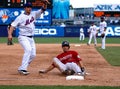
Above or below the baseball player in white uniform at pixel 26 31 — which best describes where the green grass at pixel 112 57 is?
below

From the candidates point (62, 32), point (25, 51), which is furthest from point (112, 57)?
point (62, 32)

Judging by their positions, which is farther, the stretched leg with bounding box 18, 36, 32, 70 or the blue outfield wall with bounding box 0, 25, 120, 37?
the blue outfield wall with bounding box 0, 25, 120, 37

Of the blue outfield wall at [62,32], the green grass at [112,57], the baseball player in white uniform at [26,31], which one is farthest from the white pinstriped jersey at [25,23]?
the blue outfield wall at [62,32]

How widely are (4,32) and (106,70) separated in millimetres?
33569

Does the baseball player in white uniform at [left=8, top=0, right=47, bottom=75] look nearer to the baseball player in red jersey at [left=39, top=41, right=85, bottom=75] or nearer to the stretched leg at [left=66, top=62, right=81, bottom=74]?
the baseball player in red jersey at [left=39, top=41, right=85, bottom=75]

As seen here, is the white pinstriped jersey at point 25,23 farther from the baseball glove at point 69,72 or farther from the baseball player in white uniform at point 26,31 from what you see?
the baseball glove at point 69,72

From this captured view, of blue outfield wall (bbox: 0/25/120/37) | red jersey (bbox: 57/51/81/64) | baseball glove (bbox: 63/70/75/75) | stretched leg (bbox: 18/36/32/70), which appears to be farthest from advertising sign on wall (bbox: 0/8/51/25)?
baseball glove (bbox: 63/70/75/75)

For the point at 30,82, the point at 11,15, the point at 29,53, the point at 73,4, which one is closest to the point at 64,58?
the point at 29,53

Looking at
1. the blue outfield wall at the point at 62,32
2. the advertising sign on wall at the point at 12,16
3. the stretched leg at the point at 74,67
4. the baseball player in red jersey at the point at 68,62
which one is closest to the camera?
the stretched leg at the point at 74,67

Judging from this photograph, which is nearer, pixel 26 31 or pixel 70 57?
pixel 70 57

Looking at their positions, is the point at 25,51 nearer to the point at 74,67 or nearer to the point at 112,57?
the point at 74,67

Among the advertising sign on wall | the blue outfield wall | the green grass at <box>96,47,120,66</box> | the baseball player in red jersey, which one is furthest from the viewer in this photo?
the blue outfield wall

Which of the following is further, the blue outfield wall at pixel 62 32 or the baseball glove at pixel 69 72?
the blue outfield wall at pixel 62 32

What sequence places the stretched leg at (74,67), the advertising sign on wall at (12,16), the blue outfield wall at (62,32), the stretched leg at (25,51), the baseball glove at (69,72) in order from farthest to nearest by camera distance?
the blue outfield wall at (62,32) → the advertising sign on wall at (12,16) → the stretched leg at (25,51) → the baseball glove at (69,72) → the stretched leg at (74,67)
